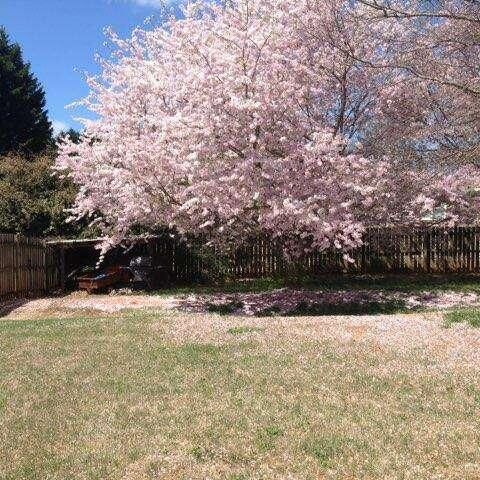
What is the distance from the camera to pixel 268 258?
21.0m

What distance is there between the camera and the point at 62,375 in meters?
7.11

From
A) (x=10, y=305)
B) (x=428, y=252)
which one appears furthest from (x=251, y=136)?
(x=428, y=252)

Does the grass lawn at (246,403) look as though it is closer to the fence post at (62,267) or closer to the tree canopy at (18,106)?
the fence post at (62,267)

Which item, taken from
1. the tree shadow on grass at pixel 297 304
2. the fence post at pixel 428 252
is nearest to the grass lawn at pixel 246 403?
the tree shadow on grass at pixel 297 304

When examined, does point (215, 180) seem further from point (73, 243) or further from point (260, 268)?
point (260, 268)

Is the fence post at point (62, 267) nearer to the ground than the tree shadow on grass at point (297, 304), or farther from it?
farther from it

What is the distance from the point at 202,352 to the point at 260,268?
13.1 metres

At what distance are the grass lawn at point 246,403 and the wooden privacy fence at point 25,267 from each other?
6441 millimetres

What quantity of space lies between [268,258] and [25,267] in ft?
26.6

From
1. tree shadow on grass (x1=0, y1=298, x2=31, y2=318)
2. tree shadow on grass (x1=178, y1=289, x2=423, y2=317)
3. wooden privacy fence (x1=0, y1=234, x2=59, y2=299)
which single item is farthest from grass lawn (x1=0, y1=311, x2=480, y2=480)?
wooden privacy fence (x1=0, y1=234, x2=59, y2=299)

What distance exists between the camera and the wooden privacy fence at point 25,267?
50.3 ft

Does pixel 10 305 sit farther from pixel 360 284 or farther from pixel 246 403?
pixel 246 403

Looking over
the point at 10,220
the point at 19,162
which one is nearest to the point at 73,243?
the point at 10,220

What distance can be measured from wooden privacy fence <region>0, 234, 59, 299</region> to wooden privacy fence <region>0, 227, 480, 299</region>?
0.03 metres
